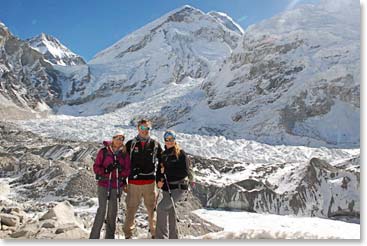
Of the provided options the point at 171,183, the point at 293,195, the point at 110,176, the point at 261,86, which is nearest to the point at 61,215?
the point at 110,176

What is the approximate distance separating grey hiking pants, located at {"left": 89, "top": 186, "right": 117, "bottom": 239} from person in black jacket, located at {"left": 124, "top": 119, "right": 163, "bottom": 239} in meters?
0.18

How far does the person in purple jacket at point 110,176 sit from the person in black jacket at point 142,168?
0.11 m

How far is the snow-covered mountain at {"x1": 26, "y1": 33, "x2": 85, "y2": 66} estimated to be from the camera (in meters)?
118

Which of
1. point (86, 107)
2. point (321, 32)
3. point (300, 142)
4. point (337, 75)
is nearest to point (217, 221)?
point (300, 142)

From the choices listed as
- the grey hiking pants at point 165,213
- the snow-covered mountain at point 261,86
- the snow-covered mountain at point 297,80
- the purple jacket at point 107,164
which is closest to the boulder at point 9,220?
the purple jacket at point 107,164

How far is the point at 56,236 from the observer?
5.65m

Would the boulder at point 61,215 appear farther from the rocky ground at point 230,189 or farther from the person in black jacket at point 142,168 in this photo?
the rocky ground at point 230,189

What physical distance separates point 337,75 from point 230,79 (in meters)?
19.8

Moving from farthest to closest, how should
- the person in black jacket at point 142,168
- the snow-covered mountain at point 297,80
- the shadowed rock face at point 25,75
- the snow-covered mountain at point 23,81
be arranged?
the shadowed rock face at point 25,75
the snow-covered mountain at point 23,81
the snow-covered mountain at point 297,80
the person in black jacket at point 142,168

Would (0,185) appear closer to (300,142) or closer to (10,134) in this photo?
(10,134)

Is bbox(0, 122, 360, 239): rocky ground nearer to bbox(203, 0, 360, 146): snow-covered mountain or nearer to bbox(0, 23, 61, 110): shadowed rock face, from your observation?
bbox(203, 0, 360, 146): snow-covered mountain

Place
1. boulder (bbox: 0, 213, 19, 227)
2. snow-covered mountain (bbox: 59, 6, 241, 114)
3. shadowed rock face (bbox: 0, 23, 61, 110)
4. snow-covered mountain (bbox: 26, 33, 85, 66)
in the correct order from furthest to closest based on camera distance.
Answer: snow-covered mountain (bbox: 26, 33, 85, 66), snow-covered mountain (bbox: 59, 6, 241, 114), shadowed rock face (bbox: 0, 23, 61, 110), boulder (bbox: 0, 213, 19, 227)

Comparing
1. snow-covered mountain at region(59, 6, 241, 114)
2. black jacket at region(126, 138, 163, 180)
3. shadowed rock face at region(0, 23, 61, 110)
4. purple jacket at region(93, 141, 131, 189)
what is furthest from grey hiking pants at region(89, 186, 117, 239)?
shadowed rock face at region(0, 23, 61, 110)

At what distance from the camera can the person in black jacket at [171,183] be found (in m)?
5.30
